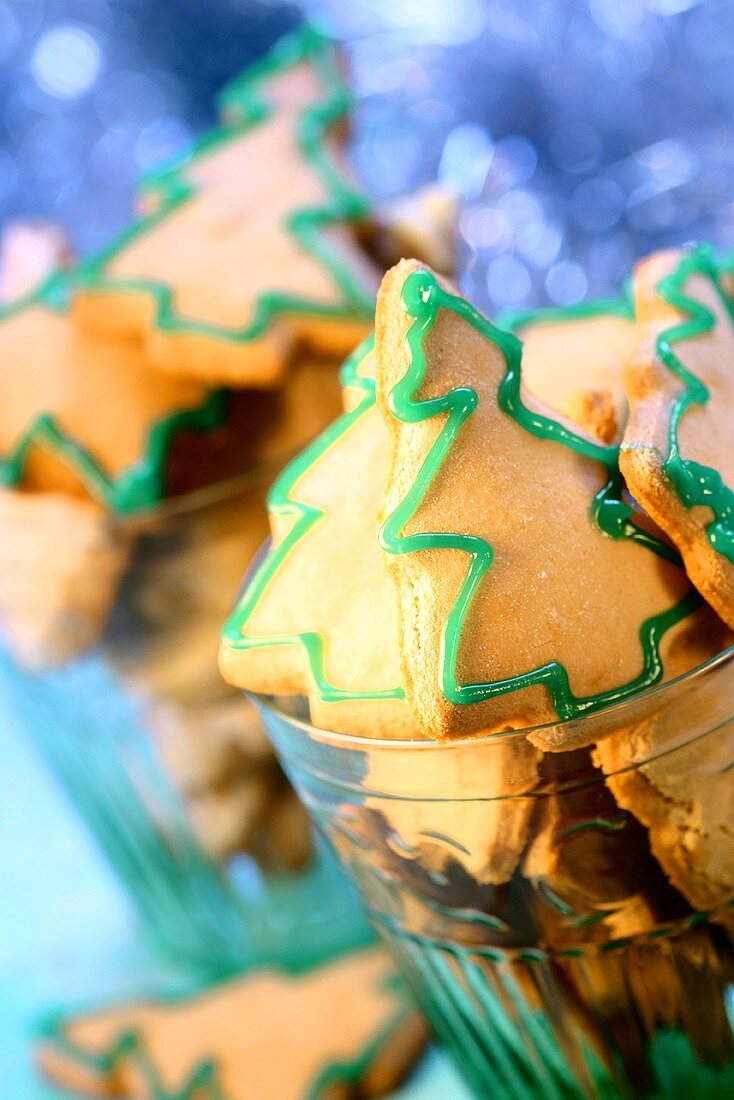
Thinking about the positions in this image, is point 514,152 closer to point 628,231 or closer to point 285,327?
point 628,231

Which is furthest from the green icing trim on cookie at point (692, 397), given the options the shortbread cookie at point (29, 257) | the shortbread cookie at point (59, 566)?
the shortbread cookie at point (29, 257)

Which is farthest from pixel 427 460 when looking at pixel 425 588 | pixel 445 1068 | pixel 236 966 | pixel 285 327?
pixel 236 966

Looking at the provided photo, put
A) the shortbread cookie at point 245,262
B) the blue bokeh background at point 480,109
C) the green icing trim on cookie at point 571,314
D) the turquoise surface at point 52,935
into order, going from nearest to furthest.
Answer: the green icing trim on cookie at point 571,314 < the shortbread cookie at point 245,262 < the turquoise surface at point 52,935 < the blue bokeh background at point 480,109

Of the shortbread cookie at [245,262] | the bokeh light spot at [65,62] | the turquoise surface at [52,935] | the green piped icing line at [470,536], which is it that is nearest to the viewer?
the green piped icing line at [470,536]

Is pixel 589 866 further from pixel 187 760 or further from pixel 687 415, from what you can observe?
pixel 187 760

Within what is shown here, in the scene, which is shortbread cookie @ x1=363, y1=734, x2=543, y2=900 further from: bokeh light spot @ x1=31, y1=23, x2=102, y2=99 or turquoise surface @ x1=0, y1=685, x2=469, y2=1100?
bokeh light spot @ x1=31, y1=23, x2=102, y2=99

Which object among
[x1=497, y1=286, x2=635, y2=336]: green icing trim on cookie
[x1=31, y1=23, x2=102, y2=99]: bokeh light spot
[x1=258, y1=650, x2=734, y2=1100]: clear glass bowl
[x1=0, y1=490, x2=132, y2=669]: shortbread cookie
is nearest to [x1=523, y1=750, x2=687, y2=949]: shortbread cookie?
[x1=258, y1=650, x2=734, y2=1100]: clear glass bowl

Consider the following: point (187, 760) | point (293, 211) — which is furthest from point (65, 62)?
point (187, 760)

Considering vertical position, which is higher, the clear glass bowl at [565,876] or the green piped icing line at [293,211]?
the green piped icing line at [293,211]

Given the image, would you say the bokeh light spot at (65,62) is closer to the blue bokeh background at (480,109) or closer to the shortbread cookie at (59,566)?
the blue bokeh background at (480,109)
